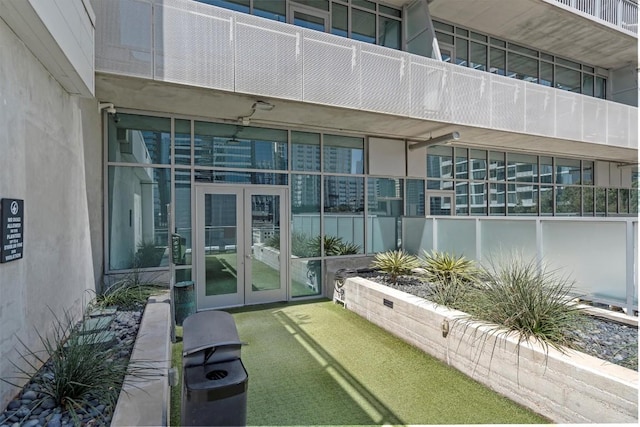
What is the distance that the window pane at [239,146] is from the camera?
7004 millimetres

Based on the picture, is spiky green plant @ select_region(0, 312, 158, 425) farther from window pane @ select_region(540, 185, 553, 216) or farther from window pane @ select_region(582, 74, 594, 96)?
window pane @ select_region(582, 74, 594, 96)

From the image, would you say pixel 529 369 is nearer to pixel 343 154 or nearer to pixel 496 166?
pixel 343 154

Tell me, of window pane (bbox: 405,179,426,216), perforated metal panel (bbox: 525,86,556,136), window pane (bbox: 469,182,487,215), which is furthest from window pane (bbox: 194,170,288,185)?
perforated metal panel (bbox: 525,86,556,136)

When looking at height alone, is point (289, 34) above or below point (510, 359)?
above

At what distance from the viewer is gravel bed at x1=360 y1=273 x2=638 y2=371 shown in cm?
342

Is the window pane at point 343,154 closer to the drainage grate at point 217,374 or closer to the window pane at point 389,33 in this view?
the window pane at point 389,33

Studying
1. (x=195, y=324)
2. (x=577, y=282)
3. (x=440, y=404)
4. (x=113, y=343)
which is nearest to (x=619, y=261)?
(x=577, y=282)

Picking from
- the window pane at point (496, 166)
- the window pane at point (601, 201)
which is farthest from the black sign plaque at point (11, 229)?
the window pane at point (601, 201)

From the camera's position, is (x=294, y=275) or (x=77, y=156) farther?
(x=294, y=275)

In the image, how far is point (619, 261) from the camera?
4.78 metres

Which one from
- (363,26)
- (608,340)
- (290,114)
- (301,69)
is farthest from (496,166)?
(608,340)

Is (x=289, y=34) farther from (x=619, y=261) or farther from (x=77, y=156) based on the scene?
(x=619, y=261)

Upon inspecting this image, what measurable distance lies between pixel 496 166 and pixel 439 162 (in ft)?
7.24

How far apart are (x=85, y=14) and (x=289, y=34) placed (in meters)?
2.93
